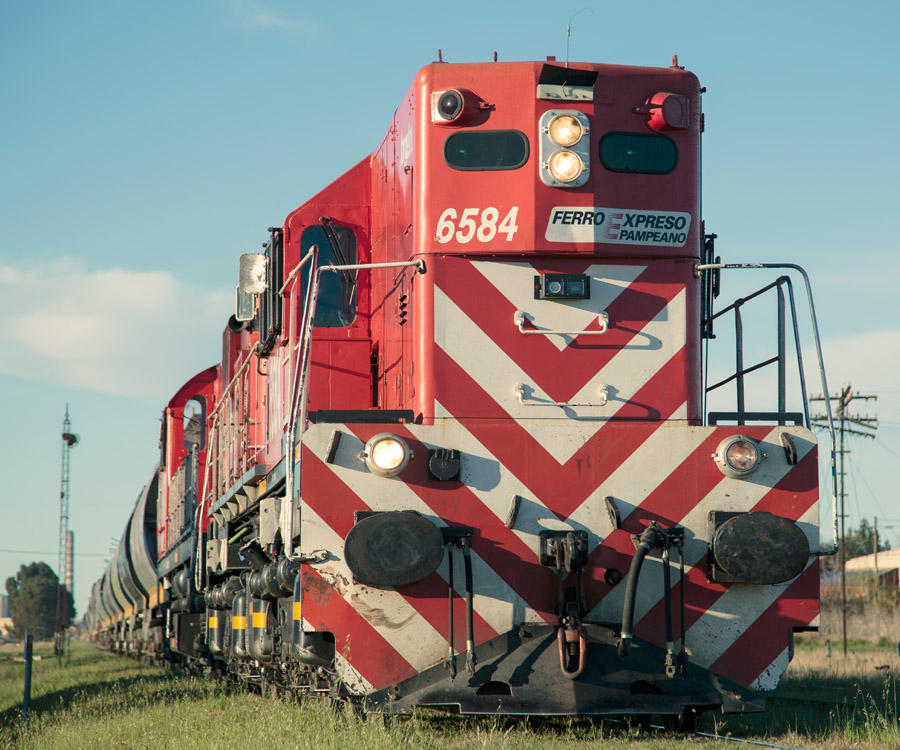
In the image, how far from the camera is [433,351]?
20.0 feet

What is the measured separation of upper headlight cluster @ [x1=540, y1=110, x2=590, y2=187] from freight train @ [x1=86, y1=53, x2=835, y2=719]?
1 centimetres

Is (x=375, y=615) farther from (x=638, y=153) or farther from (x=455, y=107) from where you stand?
(x=638, y=153)

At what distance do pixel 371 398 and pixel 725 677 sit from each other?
2816 millimetres

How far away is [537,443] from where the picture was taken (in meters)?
5.79

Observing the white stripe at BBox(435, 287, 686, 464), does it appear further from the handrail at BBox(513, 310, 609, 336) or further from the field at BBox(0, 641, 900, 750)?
the field at BBox(0, 641, 900, 750)

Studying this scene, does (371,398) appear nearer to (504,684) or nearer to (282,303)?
(282,303)

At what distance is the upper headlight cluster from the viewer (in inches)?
242

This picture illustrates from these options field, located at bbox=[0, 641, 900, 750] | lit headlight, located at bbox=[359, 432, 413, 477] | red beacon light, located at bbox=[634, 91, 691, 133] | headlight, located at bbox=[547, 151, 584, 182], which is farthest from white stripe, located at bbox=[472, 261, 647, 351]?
field, located at bbox=[0, 641, 900, 750]

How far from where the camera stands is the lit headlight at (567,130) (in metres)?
6.18

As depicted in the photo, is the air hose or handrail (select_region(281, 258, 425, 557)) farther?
handrail (select_region(281, 258, 425, 557))

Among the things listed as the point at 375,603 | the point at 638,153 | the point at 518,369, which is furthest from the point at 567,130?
the point at 375,603

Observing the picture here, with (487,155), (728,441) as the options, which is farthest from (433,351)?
(728,441)

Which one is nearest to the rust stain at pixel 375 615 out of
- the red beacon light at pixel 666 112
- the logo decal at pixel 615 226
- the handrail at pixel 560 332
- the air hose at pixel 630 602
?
the air hose at pixel 630 602

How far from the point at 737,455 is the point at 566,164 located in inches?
72.5
